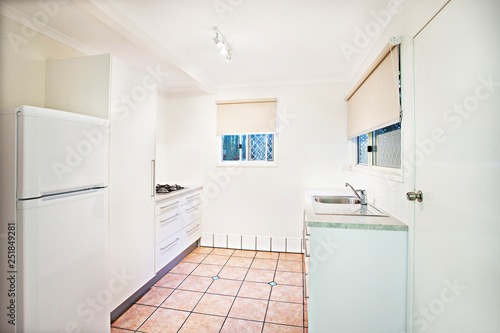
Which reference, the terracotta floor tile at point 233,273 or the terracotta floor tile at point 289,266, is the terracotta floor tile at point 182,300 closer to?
the terracotta floor tile at point 233,273

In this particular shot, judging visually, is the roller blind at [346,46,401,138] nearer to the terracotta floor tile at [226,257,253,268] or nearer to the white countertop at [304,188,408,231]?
the white countertop at [304,188,408,231]

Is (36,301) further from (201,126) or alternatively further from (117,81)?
(201,126)

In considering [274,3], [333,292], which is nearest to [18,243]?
[333,292]

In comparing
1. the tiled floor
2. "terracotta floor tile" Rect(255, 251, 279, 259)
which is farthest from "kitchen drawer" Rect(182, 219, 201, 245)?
"terracotta floor tile" Rect(255, 251, 279, 259)

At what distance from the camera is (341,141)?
323 centimetres

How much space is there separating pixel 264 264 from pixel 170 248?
116 centimetres

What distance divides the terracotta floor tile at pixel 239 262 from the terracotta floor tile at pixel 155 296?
2.77ft

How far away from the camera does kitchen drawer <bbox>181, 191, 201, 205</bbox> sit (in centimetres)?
305

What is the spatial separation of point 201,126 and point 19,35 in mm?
2105

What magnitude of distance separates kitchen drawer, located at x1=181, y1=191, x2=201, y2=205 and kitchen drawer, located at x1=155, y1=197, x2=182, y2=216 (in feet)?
0.37

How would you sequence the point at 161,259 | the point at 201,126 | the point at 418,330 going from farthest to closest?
the point at 201,126, the point at 161,259, the point at 418,330

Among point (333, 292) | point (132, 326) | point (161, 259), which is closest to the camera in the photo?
point (333, 292)

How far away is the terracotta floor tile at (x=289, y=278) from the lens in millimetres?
2508

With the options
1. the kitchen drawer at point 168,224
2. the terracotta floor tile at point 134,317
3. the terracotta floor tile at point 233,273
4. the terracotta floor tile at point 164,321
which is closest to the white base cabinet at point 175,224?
the kitchen drawer at point 168,224
